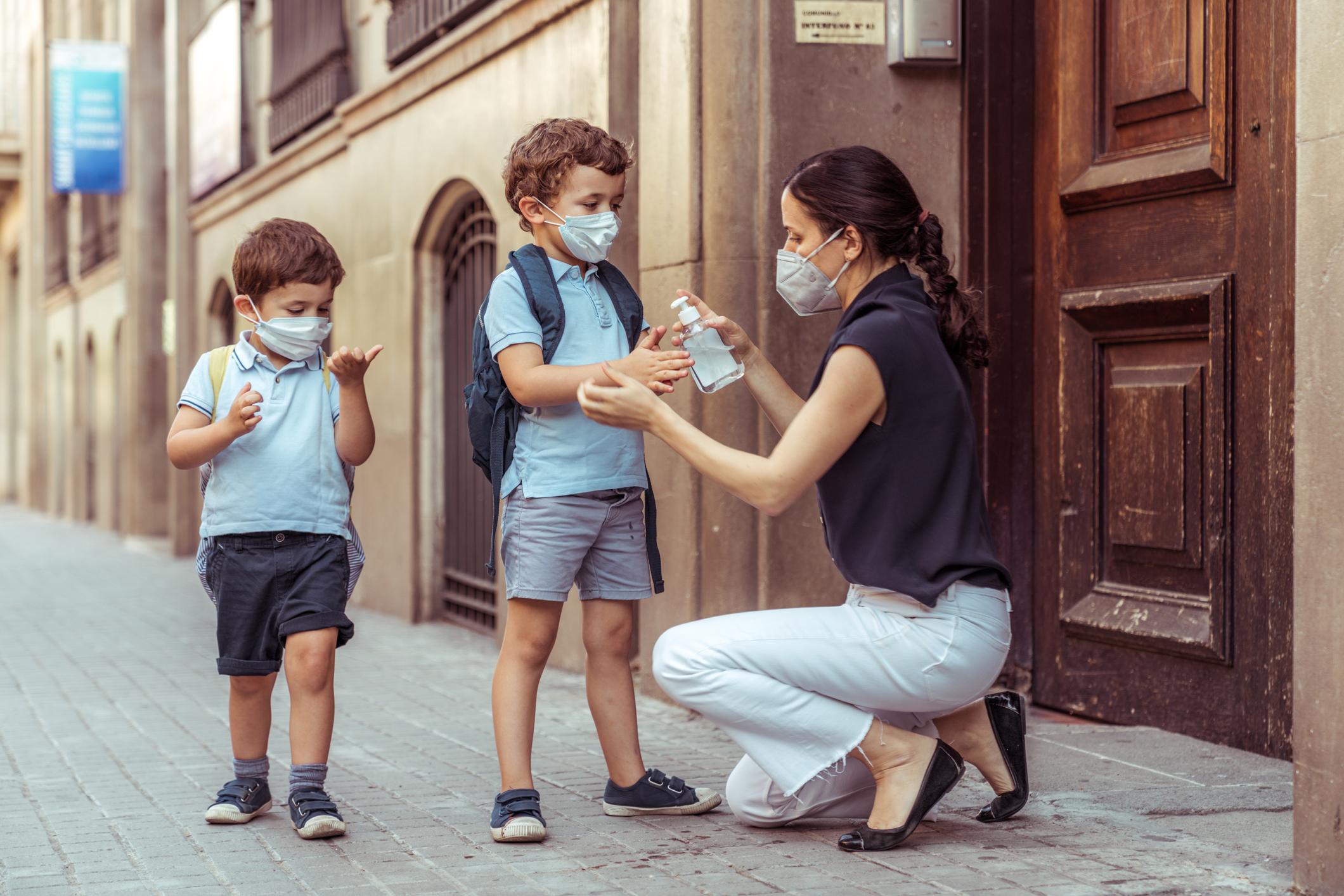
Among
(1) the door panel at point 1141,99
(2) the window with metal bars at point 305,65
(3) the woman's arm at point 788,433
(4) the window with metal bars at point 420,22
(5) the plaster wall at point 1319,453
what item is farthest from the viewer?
(2) the window with metal bars at point 305,65

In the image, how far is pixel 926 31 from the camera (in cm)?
546

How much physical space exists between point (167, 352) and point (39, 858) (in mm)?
13141

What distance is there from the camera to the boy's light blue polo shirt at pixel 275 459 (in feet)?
13.1

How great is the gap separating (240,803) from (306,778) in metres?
0.23

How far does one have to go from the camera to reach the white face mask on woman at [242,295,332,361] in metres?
3.98

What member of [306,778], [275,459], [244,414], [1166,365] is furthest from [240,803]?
[1166,365]

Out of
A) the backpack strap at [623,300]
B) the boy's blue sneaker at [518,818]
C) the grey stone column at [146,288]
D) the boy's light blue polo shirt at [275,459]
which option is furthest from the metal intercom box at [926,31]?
the grey stone column at [146,288]

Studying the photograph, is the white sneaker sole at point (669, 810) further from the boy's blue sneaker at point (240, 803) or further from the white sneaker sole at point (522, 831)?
the boy's blue sneaker at point (240, 803)

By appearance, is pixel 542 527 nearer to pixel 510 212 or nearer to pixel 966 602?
pixel 966 602

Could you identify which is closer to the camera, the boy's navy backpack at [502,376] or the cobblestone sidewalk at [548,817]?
the cobblestone sidewalk at [548,817]

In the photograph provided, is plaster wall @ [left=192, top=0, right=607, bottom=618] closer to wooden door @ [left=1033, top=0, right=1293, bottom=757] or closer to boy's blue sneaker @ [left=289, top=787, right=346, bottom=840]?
wooden door @ [left=1033, top=0, right=1293, bottom=757]

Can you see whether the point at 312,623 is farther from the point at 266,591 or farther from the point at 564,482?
the point at 564,482

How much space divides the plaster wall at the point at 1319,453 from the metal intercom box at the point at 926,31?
95.0 inches

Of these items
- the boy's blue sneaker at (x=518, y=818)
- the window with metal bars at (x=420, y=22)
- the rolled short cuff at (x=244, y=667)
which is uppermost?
the window with metal bars at (x=420, y=22)
